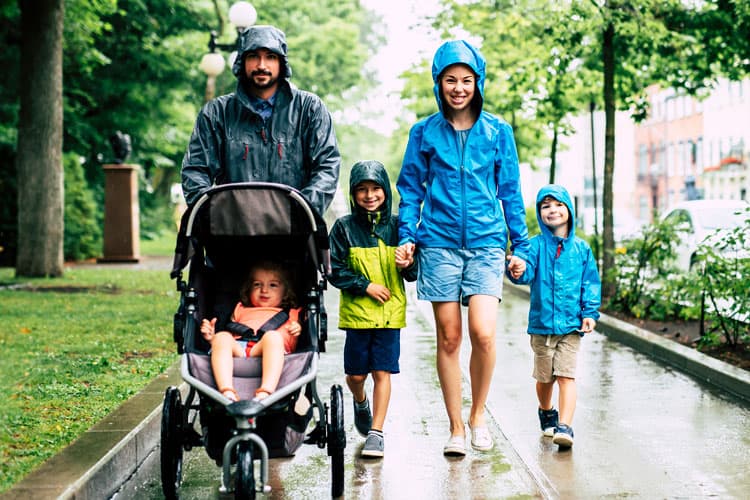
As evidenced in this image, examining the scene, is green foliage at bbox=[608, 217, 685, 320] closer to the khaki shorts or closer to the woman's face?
the khaki shorts

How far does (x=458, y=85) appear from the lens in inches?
249

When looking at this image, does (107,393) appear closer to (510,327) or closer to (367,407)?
(367,407)

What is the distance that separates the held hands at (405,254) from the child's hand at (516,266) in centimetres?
65

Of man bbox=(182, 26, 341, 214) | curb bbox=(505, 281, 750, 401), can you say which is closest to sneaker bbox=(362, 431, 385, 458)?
man bbox=(182, 26, 341, 214)

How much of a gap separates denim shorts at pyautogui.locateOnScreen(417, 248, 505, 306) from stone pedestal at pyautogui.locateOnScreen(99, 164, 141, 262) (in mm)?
20219

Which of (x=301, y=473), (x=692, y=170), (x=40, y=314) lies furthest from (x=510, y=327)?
(x=692, y=170)

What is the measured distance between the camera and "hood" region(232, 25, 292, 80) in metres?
5.81

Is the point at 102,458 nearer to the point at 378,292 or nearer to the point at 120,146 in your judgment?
the point at 378,292

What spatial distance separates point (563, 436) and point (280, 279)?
1.98 metres

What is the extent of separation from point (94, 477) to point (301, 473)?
1179mm

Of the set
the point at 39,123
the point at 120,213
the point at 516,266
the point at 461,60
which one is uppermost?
the point at 39,123

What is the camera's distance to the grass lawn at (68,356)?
641 cm

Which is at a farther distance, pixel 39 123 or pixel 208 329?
pixel 39 123

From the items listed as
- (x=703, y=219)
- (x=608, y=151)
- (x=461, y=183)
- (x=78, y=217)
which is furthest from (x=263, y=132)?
(x=78, y=217)
